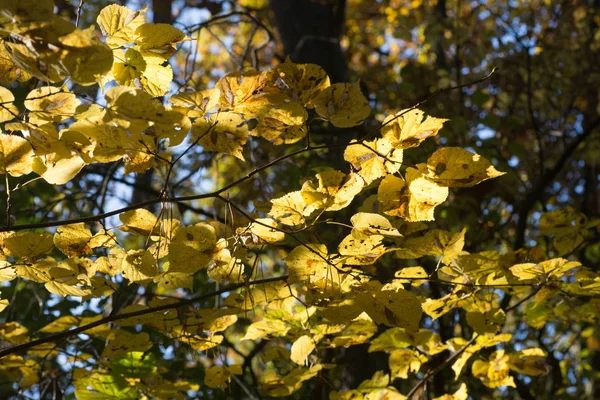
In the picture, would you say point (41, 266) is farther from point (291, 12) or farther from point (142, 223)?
point (291, 12)

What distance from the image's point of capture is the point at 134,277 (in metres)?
0.93

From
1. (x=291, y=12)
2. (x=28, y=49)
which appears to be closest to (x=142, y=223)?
(x=28, y=49)

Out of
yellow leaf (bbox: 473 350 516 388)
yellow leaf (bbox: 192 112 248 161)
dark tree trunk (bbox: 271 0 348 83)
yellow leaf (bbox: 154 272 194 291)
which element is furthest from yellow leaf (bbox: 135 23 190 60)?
dark tree trunk (bbox: 271 0 348 83)

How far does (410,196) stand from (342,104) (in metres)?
0.16

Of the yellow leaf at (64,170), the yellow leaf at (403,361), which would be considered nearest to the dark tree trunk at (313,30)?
the yellow leaf at (403,361)

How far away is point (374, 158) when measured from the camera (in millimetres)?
837

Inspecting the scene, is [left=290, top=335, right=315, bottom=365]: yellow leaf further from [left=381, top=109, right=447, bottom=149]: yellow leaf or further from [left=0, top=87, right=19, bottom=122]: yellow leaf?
[left=0, top=87, right=19, bottom=122]: yellow leaf

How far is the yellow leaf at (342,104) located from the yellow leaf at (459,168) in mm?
118

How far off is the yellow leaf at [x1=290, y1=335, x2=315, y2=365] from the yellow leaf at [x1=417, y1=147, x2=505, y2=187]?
52cm

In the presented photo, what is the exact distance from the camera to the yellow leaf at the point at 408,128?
78cm

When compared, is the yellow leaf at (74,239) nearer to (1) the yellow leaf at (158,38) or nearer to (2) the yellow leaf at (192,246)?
(2) the yellow leaf at (192,246)

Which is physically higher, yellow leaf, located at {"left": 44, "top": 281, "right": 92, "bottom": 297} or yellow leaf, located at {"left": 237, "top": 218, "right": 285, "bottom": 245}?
yellow leaf, located at {"left": 237, "top": 218, "right": 285, "bottom": 245}

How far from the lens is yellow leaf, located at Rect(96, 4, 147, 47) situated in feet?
2.62

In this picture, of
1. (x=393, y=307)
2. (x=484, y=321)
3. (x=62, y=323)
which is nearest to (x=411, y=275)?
(x=393, y=307)
